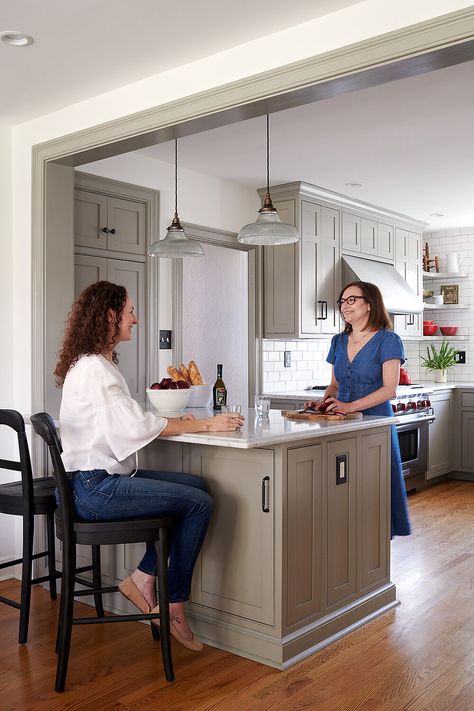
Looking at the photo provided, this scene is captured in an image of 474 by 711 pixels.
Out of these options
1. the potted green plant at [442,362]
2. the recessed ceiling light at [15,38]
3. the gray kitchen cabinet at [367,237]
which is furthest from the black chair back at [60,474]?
the potted green plant at [442,362]

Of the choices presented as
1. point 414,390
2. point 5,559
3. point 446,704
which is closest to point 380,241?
point 414,390

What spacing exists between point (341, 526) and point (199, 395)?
1.01m

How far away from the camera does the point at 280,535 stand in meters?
2.87

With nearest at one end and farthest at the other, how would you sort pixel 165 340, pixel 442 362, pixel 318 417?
1. pixel 318 417
2. pixel 165 340
3. pixel 442 362

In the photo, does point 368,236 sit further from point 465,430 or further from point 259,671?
point 259,671

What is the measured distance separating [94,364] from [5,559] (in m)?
1.87

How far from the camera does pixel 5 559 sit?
4105 mm

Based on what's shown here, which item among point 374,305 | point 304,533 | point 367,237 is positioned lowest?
point 304,533

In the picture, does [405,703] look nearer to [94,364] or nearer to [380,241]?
[94,364]

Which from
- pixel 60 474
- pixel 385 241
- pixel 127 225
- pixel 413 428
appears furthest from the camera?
pixel 385 241

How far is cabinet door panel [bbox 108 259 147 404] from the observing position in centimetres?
477

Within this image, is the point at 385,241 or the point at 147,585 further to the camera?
the point at 385,241

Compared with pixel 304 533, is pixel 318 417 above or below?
above

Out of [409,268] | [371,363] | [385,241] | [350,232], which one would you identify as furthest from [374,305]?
[409,268]
